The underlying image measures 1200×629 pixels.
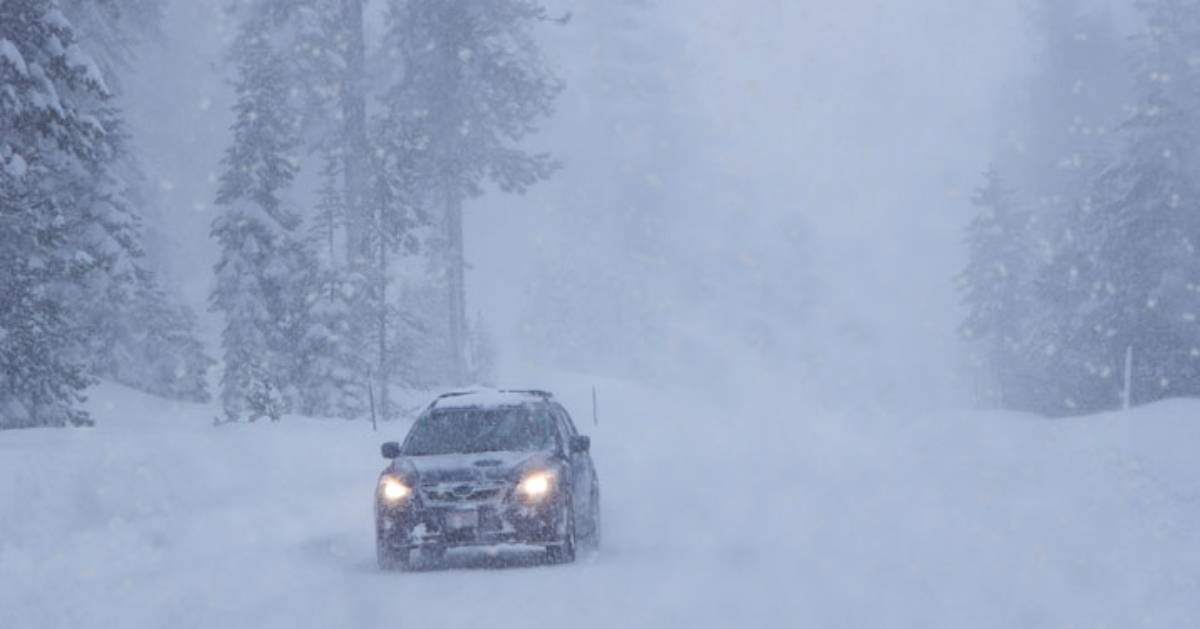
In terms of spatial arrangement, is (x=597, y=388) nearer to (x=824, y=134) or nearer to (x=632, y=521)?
(x=632, y=521)

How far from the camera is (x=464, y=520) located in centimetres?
1280

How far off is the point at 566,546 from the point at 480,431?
63.8 inches

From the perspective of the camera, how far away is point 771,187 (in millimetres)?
153000

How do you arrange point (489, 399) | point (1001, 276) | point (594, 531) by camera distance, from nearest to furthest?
1. point (489, 399)
2. point (594, 531)
3. point (1001, 276)

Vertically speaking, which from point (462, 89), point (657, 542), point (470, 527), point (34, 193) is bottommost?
point (657, 542)

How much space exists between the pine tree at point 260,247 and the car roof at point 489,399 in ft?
66.0

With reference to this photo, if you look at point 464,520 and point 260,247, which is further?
point 260,247

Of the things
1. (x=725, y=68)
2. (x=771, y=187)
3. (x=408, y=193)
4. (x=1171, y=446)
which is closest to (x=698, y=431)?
(x=408, y=193)

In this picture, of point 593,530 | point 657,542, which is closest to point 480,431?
point 593,530

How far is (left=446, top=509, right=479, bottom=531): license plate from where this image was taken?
1279 cm

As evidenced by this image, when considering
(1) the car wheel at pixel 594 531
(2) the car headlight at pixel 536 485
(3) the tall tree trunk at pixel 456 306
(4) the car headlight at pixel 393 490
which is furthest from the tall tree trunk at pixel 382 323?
(2) the car headlight at pixel 536 485

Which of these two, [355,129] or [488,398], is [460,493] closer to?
[488,398]

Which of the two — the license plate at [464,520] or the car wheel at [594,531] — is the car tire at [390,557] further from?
the car wheel at [594,531]

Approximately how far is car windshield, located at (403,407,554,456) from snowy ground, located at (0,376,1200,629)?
109 centimetres
